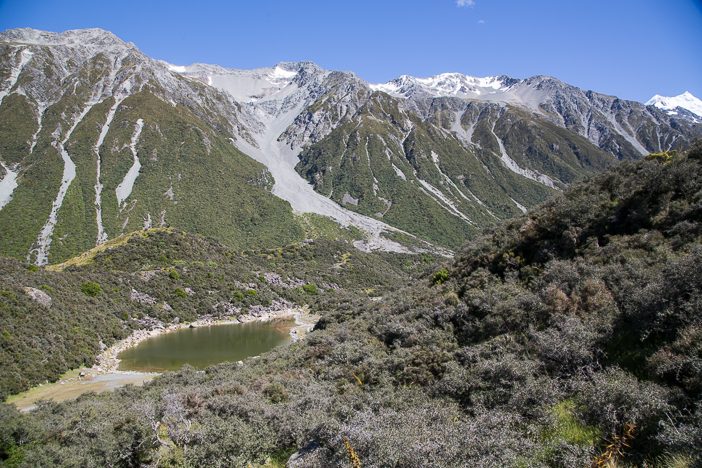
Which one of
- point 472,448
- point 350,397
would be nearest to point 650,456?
point 472,448

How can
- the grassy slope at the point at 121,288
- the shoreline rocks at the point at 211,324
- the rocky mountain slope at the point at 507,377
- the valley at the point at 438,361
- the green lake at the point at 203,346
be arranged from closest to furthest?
the rocky mountain slope at the point at 507,377 → the valley at the point at 438,361 → the grassy slope at the point at 121,288 → the shoreline rocks at the point at 211,324 → the green lake at the point at 203,346

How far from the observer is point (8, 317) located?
33438 mm

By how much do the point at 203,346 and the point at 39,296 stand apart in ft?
52.5

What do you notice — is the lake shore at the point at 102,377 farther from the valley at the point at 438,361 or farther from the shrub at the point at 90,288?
the shrub at the point at 90,288

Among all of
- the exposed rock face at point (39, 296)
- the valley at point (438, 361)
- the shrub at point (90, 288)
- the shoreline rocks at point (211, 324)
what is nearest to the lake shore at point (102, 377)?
the shoreline rocks at point (211, 324)

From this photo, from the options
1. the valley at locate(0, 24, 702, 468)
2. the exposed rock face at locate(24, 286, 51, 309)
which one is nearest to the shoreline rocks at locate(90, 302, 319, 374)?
the valley at locate(0, 24, 702, 468)

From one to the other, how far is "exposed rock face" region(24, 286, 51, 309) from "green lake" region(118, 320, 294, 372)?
8220mm

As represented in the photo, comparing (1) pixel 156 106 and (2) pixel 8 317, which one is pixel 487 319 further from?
(1) pixel 156 106

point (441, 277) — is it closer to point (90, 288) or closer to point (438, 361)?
point (438, 361)

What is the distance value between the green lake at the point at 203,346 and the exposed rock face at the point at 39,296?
324 inches

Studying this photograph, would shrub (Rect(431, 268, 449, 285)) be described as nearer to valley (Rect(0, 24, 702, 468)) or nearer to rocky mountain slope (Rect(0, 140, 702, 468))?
valley (Rect(0, 24, 702, 468))

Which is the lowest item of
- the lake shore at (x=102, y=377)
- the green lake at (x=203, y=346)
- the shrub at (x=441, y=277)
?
the green lake at (x=203, y=346)

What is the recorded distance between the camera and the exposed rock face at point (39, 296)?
125 ft

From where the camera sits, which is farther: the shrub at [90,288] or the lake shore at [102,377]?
the shrub at [90,288]
